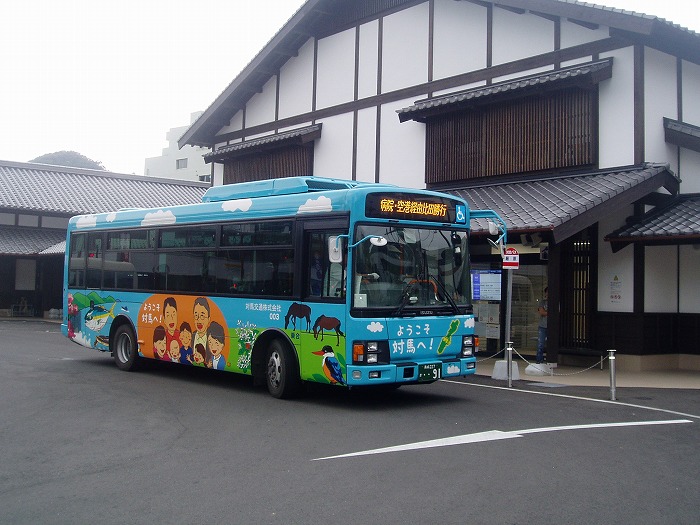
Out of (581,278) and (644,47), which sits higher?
(644,47)

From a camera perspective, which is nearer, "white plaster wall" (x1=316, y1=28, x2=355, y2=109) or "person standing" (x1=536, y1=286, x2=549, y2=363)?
"person standing" (x1=536, y1=286, x2=549, y2=363)

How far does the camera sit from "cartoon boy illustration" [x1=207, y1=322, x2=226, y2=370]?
41.5ft

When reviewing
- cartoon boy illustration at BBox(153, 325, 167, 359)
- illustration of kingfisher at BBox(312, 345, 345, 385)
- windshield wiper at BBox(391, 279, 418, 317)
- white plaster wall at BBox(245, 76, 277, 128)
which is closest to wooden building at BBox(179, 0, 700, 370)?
white plaster wall at BBox(245, 76, 277, 128)

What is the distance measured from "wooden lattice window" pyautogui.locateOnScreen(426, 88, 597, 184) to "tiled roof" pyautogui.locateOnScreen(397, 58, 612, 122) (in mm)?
467

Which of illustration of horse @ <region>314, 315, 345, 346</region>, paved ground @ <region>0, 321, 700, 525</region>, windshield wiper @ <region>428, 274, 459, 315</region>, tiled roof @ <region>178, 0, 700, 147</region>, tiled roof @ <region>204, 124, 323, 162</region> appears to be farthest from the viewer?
tiled roof @ <region>204, 124, 323, 162</region>

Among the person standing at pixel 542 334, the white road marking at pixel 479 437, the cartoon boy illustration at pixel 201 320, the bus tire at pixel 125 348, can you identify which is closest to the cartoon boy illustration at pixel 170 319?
the cartoon boy illustration at pixel 201 320

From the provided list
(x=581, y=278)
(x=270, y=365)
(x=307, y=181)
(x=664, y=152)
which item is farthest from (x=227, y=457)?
(x=664, y=152)

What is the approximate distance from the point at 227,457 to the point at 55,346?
14.7 meters

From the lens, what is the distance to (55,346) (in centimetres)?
2089

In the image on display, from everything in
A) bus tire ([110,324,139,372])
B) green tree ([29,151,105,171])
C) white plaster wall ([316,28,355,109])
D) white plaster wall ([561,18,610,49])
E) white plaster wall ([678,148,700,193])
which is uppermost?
green tree ([29,151,105,171])

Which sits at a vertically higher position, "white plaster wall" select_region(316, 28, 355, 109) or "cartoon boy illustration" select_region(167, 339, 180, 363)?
"white plaster wall" select_region(316, 28, 355, 109)

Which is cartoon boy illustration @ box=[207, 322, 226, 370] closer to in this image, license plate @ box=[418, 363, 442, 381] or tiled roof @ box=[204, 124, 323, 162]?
license plate @ box=[418, 363, 442, 381]

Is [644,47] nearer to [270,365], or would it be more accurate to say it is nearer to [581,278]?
[581,278]

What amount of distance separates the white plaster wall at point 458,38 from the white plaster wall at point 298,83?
5120 mm
